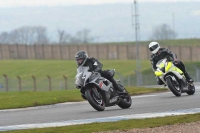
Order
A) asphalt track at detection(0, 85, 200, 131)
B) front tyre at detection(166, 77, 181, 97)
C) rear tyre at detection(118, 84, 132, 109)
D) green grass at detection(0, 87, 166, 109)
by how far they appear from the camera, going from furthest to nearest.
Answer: green grass at detection(0, 87, 166, 109) → front tyre at detection(166, 77, 181, 97) → rear tyre at detection(118, 84, 132, 109) → asphalt track at detection(0, 85, 200, 131)

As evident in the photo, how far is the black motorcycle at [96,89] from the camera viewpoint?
18.5 metres

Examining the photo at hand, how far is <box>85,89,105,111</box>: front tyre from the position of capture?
18453mm

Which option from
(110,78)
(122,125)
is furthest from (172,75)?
(122,125)

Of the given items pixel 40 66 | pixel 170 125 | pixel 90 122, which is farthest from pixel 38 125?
pixel 40 66

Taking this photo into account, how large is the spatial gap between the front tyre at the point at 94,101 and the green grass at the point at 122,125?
316 centimetres

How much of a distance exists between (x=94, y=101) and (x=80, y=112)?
0.79m

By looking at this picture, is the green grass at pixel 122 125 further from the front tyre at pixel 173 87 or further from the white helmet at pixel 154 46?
the white helmet at pixel 154 46

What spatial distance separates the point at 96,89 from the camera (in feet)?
61.5

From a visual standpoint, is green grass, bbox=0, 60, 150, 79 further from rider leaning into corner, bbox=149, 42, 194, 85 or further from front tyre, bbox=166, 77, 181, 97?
front tyre, bbox=166, 77, 181, 97

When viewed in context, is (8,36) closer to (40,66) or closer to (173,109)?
(40,66)

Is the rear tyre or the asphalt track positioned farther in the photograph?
the rear tyre

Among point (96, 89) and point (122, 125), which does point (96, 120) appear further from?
point (96, 89)

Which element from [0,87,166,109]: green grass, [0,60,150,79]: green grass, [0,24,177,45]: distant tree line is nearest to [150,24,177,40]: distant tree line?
[0,24,177,45]: distant tree line

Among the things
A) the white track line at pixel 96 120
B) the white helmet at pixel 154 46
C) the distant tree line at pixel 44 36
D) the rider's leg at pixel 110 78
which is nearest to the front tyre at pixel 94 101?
the rider's leg at pixel 110 78
